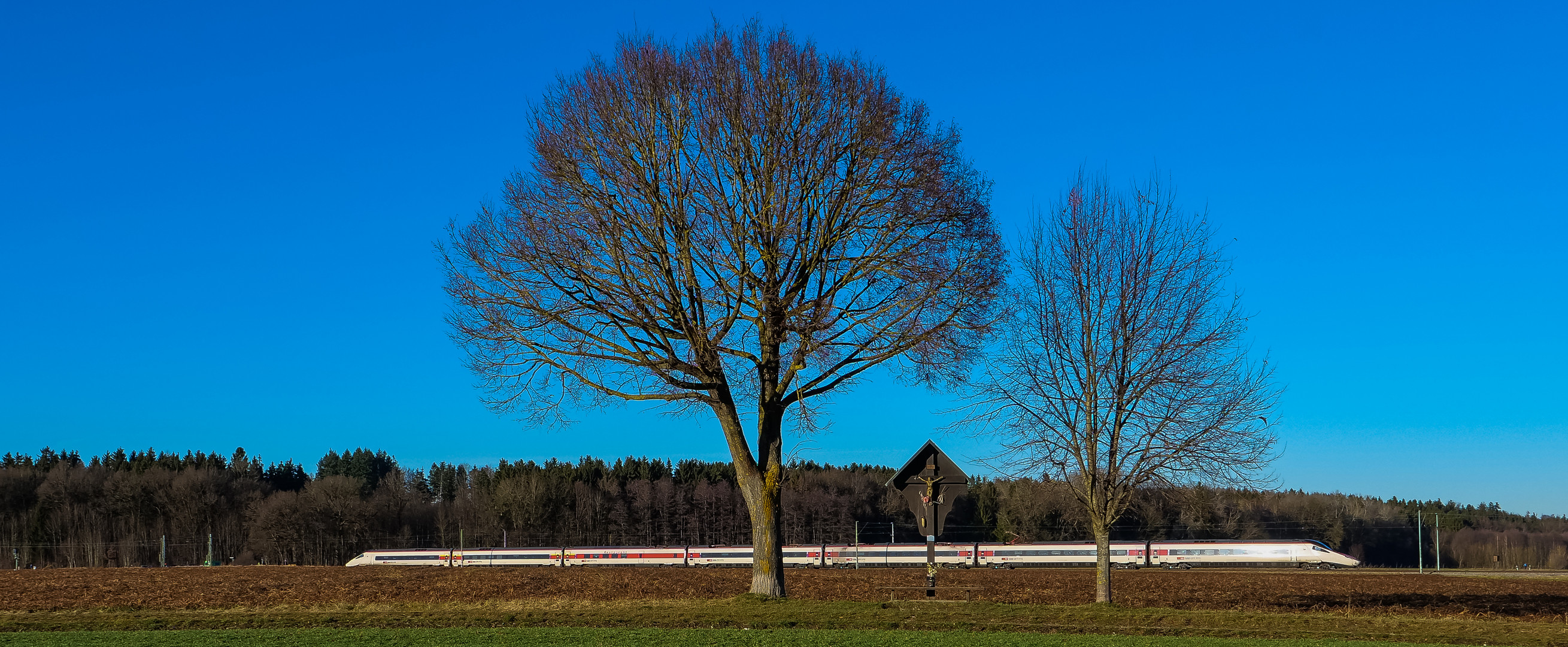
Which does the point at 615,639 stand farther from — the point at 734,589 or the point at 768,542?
the point at 734,589

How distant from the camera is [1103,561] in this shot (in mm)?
23922

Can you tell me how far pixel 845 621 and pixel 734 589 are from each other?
1700cm

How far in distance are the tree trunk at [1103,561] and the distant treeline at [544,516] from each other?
70123 millimetres

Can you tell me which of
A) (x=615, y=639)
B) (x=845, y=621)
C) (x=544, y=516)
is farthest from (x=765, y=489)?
(x=544, y=516)

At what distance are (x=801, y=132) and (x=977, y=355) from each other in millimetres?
5733

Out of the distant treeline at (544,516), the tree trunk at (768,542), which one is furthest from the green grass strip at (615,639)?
the distant treeline at (544,516)

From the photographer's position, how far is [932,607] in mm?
20578

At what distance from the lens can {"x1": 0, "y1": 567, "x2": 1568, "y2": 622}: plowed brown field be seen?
27.2 m

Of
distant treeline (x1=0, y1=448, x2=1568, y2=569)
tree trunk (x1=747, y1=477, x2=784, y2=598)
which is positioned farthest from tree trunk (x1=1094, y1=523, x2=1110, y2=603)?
distant treeline (x1=0, y1=448, x2=1568, y2=569)

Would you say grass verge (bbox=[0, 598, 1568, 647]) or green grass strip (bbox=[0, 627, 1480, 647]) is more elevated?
green grass strip (bbox=[0, 627, 1480, 647])

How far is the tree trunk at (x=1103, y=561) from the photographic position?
76.9 ft

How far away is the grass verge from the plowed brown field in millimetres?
3152

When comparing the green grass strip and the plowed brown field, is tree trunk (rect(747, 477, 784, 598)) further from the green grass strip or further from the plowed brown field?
the green grass strip

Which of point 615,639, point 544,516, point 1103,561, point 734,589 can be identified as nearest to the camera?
point 615,639
